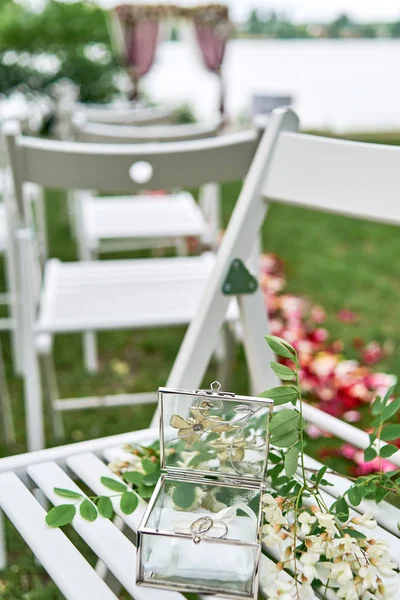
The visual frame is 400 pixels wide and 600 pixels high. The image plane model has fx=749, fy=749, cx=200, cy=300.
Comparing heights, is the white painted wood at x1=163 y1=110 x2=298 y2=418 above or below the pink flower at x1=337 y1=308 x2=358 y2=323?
above

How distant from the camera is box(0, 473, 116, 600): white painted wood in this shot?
85cm

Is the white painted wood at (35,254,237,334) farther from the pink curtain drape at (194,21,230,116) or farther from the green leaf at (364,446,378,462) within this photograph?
the pink curtain drape at (194,21,230,116)

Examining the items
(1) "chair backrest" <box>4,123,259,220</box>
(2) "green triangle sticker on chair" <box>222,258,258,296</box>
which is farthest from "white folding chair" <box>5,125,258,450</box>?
(2) "green triangle sticker on chair" <box>222,258,258,296</box>

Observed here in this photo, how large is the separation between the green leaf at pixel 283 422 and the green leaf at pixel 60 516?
28 centimetres

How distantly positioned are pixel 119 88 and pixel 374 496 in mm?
7592

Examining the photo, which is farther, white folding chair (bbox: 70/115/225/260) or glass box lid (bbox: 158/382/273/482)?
white folding chair (bbox: 70/115/225/260)

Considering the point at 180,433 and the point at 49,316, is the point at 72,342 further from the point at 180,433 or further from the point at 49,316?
the point at 180,433

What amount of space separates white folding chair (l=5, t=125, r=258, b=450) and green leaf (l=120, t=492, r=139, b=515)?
2.67 feet

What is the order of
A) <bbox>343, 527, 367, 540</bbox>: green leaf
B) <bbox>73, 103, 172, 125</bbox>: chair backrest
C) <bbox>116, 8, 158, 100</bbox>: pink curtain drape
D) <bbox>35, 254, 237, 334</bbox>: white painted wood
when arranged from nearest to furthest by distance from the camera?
1. <bbox>343, 527, 367, 540</bbox>: green leaf
2. <bbox>35, 254, 237, 334</bbox>: white painted wood
3. <bbox>73, 103, 172, 125</bbox>: chair backrest
4. <bbox>116, 8, 158, 100</bbox>: pink curtain drape

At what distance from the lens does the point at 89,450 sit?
1195mm

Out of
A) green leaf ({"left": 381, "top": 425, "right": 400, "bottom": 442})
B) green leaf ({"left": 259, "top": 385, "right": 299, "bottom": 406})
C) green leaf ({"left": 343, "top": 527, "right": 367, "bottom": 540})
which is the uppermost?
green leaf ({"left": 259, "top": 385, "right": 299, "bottom": 406})

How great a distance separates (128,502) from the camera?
0.99 meters

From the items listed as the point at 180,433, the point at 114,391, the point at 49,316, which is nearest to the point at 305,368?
the point at 114,391

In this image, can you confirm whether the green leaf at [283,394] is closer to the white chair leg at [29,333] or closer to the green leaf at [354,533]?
the green leaf at [354,533]
